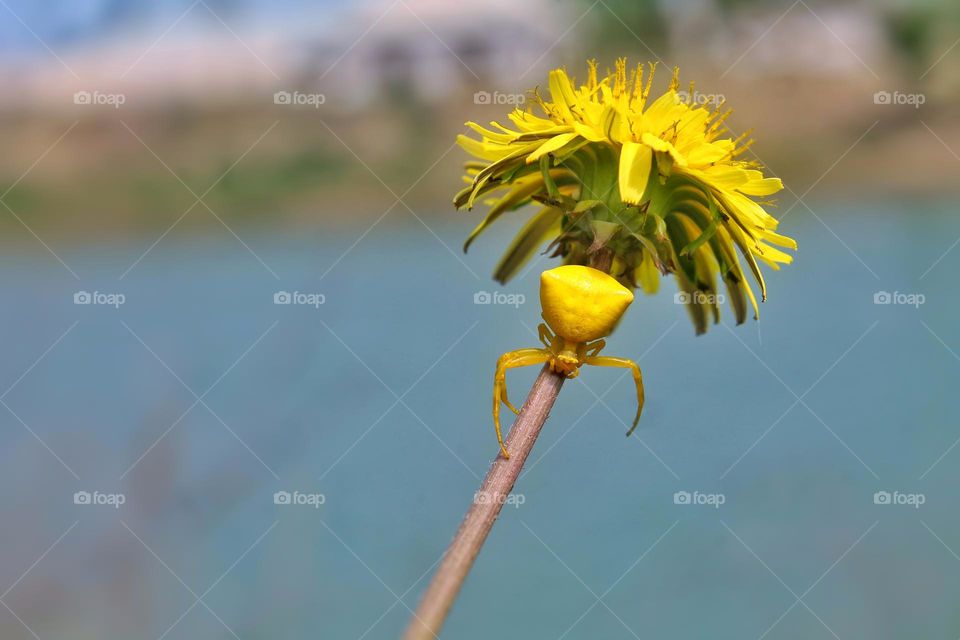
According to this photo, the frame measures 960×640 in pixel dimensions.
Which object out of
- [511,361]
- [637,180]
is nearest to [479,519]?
[511,361]

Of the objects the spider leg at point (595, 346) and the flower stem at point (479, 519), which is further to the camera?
the spider leg at point (595, 346)

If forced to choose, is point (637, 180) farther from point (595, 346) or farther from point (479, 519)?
point (479, 519)

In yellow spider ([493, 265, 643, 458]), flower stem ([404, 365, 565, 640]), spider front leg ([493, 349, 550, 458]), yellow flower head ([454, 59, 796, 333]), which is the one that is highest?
yellow flower head ([454, 59, 796, 333])

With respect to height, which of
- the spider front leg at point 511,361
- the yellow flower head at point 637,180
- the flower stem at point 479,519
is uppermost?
the yellow flower head at point 637,180

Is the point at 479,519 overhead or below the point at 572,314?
below

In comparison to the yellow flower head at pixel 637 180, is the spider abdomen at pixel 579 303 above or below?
below
